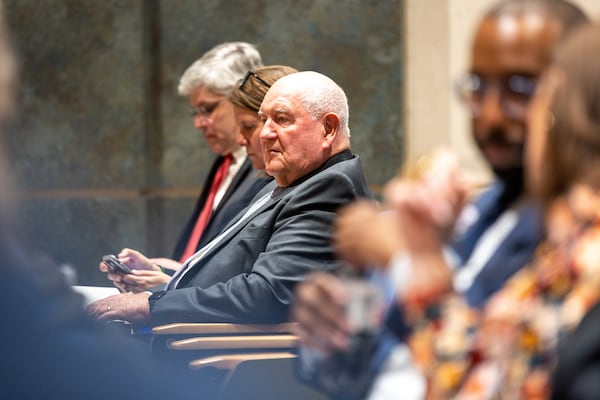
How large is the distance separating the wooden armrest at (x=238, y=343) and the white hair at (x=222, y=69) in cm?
185

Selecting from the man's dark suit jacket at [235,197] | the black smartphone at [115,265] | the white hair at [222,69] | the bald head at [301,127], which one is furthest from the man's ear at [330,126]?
the white hair at [222,69]

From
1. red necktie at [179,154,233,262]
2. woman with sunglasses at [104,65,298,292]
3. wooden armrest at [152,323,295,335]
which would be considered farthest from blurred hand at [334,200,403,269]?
red necktie at [179,154,233,262]

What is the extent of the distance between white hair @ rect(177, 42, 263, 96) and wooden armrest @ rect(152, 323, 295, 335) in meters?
1.69

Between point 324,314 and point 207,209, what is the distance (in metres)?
3.14

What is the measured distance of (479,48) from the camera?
7.20ft

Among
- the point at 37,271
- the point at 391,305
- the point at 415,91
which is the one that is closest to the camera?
the point at 37,271

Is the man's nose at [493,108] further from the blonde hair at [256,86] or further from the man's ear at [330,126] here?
the blonde hair at [256,86]

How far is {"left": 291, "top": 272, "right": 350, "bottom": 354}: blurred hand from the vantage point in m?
2.09

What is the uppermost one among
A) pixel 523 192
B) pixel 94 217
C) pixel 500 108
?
pixel 500 108

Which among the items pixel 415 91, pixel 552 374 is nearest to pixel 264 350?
pixel 552 374

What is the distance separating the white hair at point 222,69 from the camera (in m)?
5.22

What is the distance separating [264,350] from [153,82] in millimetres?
3412

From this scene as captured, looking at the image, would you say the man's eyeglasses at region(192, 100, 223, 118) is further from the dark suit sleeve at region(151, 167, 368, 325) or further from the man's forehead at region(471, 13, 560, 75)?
the man's forehead at region(471, 13, 560, 75)

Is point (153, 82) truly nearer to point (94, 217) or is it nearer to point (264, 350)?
point (94, 217)
